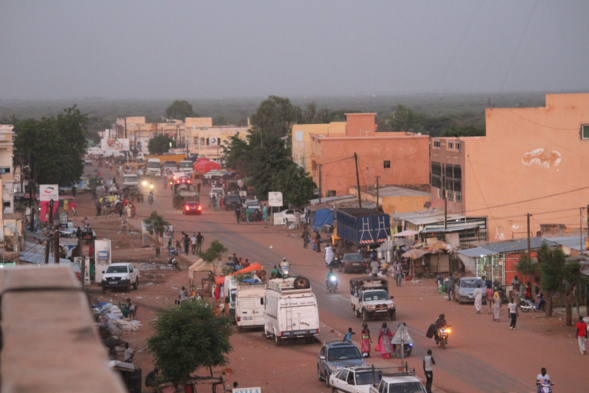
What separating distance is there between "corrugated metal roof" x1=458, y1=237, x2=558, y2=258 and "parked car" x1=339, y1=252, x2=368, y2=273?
18.7 feet

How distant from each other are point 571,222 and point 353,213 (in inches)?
442

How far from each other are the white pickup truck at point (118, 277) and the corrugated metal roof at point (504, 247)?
13410 millimetres

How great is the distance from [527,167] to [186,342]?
28.3m

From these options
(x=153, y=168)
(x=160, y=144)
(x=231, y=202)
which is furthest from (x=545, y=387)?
(x=160, y=144)

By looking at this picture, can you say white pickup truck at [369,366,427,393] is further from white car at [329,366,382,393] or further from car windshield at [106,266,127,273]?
car windshield at [106,266,127,273]

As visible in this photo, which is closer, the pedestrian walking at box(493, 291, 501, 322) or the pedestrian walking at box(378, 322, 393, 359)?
the pedestrian walking at box(378, 322, 393, 359)

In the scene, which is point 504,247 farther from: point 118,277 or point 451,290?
point 118,277

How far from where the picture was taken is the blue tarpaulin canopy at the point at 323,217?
48.2m

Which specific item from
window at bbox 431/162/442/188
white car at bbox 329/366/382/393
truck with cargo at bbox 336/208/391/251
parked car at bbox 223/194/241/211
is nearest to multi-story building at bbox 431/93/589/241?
window at bbox 431/162/442/188

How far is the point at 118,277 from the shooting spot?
33125 mm

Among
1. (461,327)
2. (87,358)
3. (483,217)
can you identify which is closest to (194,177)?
(483,217)

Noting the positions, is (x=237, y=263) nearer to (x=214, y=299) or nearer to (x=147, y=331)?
(x=214, y=299)

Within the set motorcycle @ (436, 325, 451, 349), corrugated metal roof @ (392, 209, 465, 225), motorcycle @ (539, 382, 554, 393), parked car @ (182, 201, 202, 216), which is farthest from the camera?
parked car @ (182, 201, 202, 216)

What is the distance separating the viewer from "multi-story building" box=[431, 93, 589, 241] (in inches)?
1610
